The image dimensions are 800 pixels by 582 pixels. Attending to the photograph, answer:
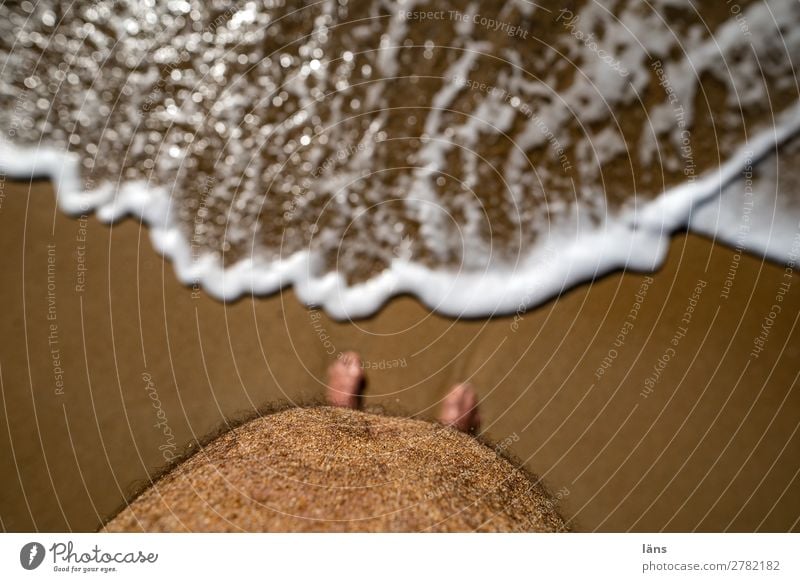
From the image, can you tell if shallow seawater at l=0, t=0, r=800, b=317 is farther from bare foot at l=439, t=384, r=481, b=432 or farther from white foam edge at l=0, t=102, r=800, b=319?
bare foot at l=439, t=384, r=481, b=432

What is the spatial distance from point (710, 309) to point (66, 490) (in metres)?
1.21

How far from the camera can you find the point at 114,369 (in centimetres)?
88

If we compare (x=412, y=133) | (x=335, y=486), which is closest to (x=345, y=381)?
(x=335, y=486)

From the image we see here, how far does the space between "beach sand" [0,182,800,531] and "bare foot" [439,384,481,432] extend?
0.06 ft

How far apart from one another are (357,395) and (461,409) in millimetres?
205

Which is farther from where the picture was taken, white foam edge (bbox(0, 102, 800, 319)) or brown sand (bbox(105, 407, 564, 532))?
white foam edge (bbox(0, 102, 800, 319))

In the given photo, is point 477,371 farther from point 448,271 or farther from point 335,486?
point 335,486

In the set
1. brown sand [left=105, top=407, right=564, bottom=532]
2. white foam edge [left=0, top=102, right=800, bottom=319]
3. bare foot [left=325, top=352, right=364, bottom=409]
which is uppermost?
white foam edge [left=0, top=102, right=800, bottom=319]

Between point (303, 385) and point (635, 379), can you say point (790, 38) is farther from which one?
point (303, 385)

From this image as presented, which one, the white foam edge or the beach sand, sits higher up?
the white foam edge

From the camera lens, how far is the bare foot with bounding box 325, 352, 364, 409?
36.4 inches

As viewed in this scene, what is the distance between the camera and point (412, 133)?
0.95 m

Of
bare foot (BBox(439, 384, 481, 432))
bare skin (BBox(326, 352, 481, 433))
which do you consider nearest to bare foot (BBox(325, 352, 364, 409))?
bare skin (BBox(326, 352, 481, 433))

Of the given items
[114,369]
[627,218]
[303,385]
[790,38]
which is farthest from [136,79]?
[790,38]
